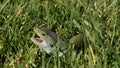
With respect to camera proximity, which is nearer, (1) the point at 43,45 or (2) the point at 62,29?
(1) the point at 43,45

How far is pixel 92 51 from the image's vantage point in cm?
299

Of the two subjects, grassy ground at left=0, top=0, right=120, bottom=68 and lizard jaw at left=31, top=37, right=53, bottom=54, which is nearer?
grassy ground at left=0, top=0, right=120, bottom=68

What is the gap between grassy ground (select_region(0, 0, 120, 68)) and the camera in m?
2.97

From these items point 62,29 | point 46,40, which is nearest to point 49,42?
point 46,40

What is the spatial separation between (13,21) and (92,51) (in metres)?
0.82

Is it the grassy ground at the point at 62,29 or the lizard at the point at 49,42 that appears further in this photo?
the lizard at the point at 49,42

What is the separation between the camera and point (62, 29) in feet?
11.8

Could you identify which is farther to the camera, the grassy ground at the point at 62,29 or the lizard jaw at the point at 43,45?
the lizard jaw at the point at 43,45

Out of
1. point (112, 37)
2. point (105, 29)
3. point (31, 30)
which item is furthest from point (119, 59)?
point (31, 30)

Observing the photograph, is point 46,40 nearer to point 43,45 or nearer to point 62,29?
point 43,45

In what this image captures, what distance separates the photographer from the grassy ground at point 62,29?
9.73ft

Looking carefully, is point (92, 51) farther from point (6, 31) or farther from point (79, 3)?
point (79, 3)

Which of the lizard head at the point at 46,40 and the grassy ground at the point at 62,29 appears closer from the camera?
the grassy ground at the point at 62,29

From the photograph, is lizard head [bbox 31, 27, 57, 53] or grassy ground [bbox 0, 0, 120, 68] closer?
grassy ground [bbox 0, 0, 120, 68]
